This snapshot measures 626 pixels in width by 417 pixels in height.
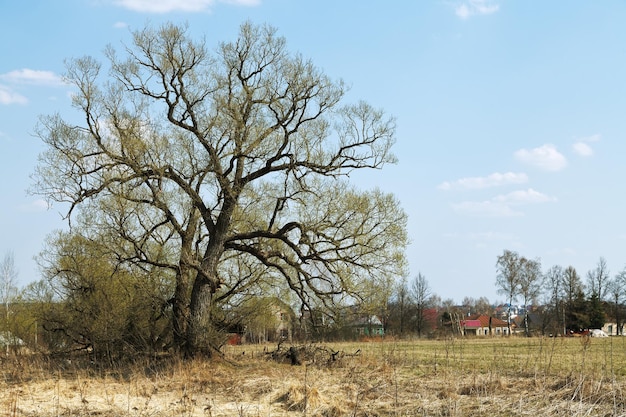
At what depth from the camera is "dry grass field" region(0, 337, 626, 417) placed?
11359 mm

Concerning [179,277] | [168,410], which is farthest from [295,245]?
[168,410]

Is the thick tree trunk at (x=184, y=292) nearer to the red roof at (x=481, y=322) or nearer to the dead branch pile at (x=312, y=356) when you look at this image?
the dead branch pile at (x=312, y=356)

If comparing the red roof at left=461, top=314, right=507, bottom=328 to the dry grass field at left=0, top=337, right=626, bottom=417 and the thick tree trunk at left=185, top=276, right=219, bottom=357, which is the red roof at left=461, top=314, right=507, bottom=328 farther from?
the dry grass field at left=0, top=337, right=626, bottom=417

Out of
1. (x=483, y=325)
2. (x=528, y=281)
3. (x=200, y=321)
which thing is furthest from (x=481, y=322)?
(x=200, y=321)

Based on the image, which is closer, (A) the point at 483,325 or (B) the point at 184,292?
(B) the point at 184,292

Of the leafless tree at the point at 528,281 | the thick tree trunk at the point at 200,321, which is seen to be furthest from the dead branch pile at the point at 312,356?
the leafless tree at the point at 528,281

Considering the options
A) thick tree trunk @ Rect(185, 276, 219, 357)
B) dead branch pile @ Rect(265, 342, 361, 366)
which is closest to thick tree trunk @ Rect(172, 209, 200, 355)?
thick tree trunk @ Rect(185, 276, 219, 357)

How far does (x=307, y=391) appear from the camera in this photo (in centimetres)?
1248

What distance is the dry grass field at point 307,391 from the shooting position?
1136cm

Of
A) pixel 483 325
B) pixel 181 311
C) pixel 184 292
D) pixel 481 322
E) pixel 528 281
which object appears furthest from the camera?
pixel 483 325

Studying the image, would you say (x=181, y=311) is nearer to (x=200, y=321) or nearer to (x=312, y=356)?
(x=200, y=321)

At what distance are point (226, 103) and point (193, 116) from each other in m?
1.12

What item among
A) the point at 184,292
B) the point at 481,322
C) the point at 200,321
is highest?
the point at 184,292

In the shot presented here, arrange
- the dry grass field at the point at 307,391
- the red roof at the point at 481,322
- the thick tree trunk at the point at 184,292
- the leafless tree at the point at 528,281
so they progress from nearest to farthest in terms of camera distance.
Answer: the dry grass field at the point at 307,391 < the thick tree trunk at the point at 184,292 < the leafless tree at the point at 528,281 < the red roof at the point at 481,322
